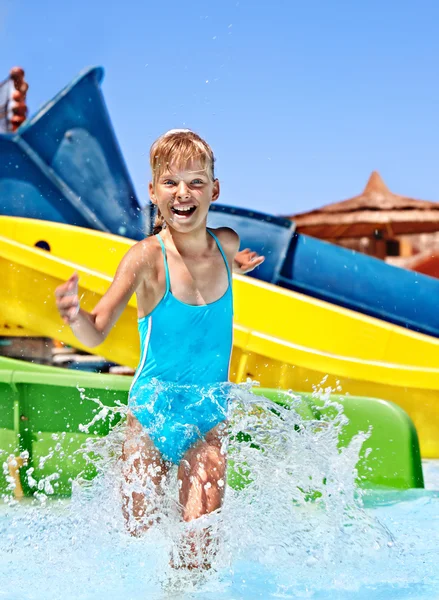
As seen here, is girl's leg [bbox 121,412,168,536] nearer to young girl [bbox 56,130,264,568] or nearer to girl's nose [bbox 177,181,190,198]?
young girl [bbox 56,130,264,568]

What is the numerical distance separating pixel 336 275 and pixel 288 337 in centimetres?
122

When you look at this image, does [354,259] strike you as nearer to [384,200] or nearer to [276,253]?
[276,253]

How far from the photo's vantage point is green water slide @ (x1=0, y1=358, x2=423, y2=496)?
9.77ft

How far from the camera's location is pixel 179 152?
2.02 m

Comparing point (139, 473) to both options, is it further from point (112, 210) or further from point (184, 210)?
point (112, 210)

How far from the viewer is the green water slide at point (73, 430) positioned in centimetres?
298

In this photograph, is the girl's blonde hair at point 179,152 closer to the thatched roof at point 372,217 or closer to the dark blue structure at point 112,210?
the dark blue structure at point 112,210

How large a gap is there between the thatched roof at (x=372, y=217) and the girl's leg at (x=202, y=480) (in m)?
7.89

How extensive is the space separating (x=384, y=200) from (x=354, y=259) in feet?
12.2

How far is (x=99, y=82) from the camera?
23.4 ft

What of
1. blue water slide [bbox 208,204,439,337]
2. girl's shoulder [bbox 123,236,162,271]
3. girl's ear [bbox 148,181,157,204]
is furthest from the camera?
blue water slide [bbox 208,204,439,337]

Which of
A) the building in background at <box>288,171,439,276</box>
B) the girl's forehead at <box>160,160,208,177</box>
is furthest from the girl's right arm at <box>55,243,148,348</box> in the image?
the building in background at <box>288,171,439,276</box>

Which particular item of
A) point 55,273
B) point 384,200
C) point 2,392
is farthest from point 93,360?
point 384,200

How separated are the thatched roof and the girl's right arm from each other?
25.8 ft
